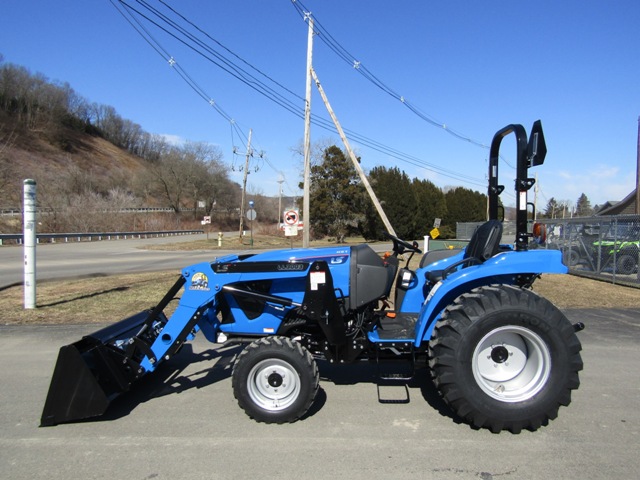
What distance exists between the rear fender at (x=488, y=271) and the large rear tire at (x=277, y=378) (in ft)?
2.99

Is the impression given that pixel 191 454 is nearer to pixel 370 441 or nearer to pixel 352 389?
pixel 370 441

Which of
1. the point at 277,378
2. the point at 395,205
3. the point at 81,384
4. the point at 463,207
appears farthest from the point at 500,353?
the point at 463,207

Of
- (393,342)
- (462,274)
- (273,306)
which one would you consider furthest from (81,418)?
(462,274)

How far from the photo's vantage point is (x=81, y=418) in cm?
347

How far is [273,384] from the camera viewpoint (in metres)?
3.53

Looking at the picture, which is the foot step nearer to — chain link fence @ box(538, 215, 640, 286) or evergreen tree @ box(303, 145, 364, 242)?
chain link fence @ box(538, 215, 640, 286)

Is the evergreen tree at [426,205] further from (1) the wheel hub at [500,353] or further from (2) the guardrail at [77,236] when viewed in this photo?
(1) the wheel hub at [500,353]

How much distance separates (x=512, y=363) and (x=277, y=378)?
1.81m

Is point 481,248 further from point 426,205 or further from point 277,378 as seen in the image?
point 426,205

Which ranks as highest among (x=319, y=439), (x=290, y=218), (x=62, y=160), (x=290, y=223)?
(x=62, y=160)

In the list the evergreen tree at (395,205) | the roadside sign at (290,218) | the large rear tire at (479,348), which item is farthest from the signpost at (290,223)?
the evergreen tree at (395,205)

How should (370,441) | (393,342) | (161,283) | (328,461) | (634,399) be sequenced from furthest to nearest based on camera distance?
(161,283) → (634,399) → (393,342) → (370,441) → (328,461)

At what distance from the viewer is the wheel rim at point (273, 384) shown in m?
3.50

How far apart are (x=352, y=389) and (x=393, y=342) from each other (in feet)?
2.59
